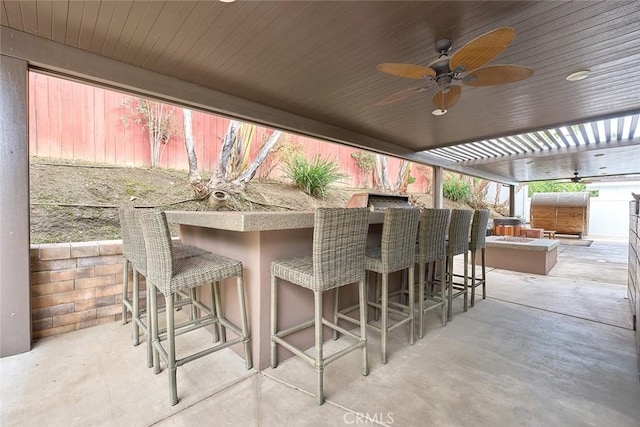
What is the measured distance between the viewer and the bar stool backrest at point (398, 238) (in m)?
1.86

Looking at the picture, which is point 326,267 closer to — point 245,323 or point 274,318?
point 274,318

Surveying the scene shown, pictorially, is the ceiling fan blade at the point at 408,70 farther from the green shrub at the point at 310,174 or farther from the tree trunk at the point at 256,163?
the green shrub at the point at 310,174

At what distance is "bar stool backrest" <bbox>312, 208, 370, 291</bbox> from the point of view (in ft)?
4.89

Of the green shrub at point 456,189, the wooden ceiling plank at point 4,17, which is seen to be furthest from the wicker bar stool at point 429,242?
the green shrub at point 456,189

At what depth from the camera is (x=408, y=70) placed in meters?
2.04

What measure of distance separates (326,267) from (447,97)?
2025mm

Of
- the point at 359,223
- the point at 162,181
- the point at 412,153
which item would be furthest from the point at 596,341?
the point at 162,181

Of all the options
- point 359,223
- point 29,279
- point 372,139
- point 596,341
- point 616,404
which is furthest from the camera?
point 372,139

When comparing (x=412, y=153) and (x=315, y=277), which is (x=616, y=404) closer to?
(x=315, y=277)

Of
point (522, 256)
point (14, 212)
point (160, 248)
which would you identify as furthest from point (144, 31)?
point (522, 256)

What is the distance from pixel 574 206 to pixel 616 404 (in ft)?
32.8

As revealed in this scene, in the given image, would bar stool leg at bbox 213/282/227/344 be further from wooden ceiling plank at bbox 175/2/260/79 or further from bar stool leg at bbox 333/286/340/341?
wooden ceiling plank at bbox 175/2/260/79

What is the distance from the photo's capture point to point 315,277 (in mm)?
1517

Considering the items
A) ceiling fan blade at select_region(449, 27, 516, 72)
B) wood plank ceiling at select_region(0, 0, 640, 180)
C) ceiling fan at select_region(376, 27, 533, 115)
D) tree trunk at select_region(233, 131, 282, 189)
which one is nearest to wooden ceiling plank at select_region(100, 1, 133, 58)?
wood plank ceiling at select_region(0, 0, 640, 180)
